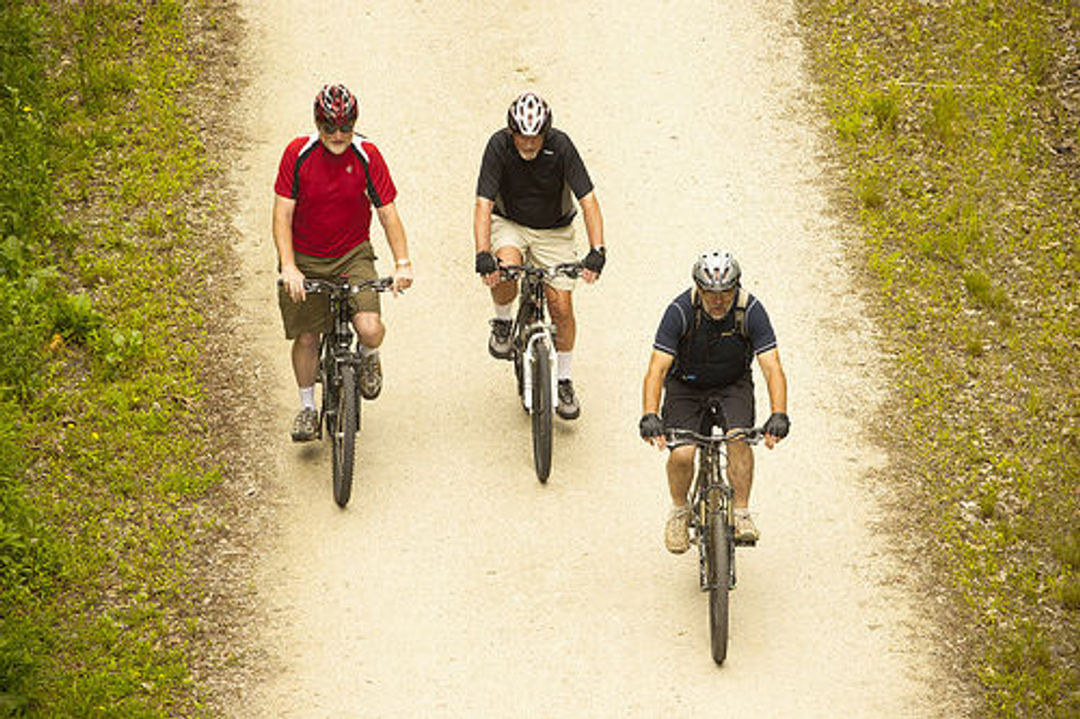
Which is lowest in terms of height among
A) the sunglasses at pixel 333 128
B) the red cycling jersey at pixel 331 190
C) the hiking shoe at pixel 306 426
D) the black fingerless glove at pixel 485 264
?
the hiking shoe at pixel 306 426

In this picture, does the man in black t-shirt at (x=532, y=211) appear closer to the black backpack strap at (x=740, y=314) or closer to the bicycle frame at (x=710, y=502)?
the black backpack strap at (x=740, y=314)

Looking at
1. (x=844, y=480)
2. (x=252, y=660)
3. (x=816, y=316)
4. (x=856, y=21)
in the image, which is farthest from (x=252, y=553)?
(x=856, y=21)

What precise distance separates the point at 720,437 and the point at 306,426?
3.49 m

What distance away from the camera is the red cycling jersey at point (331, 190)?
9883 millimetres

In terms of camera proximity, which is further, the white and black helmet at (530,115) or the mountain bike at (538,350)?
the mountain bike at (538,350)

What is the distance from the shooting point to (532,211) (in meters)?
10.7

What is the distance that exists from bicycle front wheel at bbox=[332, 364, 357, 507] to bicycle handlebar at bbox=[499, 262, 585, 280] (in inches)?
52.9

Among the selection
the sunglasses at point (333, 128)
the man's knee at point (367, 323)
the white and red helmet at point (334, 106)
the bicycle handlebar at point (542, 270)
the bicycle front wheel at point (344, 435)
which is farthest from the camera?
the bicycle handlebar at point (542, 270)

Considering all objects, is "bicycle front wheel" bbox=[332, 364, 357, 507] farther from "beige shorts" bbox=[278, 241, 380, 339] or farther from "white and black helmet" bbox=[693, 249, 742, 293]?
"white and black helmet" bbox=[693, 249, 742, 293]

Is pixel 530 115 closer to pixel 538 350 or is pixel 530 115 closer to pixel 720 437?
pixel 538 350

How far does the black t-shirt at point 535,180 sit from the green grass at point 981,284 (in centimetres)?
326

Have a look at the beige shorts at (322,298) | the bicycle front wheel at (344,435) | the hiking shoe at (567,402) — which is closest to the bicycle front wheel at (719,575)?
the hiking shoe at (567,402)

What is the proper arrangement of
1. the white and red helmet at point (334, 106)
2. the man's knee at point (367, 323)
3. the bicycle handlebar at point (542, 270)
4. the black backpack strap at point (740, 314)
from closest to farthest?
the black backpack strap at point (740, 314) < the white and red helmet at point (334, 106) < the man's knee at point (367, 323) < the bicycle handlebar at point (542, 270)

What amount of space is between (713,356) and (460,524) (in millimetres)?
2465
